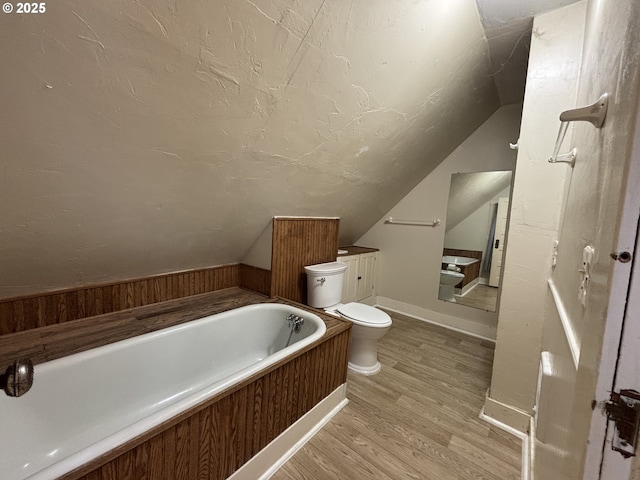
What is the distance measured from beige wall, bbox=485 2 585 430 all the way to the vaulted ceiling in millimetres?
345

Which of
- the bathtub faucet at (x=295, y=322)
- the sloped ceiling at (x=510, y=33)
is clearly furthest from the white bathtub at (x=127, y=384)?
the sloped ceiling at (x=510, y=33)

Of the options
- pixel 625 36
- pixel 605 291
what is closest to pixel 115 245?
pixel 605 291

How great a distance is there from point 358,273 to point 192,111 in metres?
2.42

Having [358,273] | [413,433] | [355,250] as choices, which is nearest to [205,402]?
[413,433]

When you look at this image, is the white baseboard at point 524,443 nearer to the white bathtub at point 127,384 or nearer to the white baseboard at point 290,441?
the white baseboard at point 290,441

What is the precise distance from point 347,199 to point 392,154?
520 millimetres

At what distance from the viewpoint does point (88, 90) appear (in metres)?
0.81

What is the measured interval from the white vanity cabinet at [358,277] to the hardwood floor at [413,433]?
32.5 inches

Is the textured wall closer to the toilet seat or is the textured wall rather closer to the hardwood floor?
the toilet seat

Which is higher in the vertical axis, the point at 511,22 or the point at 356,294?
the point at 511,22

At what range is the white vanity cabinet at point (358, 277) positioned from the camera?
9.52ft

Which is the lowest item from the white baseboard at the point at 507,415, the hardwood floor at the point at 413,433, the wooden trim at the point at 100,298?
the hardwood floor at the point at 413,433

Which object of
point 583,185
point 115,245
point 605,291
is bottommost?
point 115,245

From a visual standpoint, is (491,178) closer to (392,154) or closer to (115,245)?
(392,154)
